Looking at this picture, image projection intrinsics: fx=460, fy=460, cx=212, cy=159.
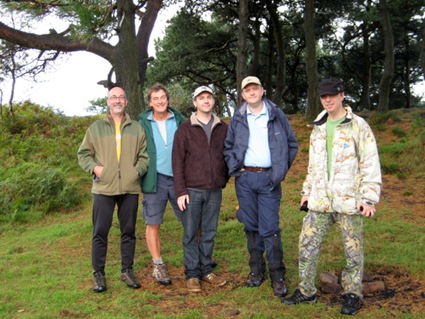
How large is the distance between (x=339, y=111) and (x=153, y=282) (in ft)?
8.98

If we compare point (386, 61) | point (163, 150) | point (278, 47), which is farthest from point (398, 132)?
point (163, 150)

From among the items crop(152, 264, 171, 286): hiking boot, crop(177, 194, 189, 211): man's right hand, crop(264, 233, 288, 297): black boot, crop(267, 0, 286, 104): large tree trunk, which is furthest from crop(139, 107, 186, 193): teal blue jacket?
crop(267, 0, 286, 104): large tree trunk

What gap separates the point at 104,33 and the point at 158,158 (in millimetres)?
4062

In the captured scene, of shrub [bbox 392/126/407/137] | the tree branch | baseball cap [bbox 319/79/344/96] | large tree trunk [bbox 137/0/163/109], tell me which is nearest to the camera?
baseball cap [bbox 319/79/344/96]

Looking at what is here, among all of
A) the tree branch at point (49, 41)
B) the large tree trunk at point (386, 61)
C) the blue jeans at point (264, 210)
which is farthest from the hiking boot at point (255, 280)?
the large tree trunk at point (386, 61)

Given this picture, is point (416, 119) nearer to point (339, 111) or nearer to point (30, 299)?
point (339, 111)

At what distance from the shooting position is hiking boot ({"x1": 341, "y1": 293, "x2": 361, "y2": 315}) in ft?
13.5

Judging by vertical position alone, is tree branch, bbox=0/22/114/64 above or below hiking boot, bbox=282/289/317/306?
above

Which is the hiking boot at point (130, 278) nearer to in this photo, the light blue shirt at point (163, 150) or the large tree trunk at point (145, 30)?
the light blue shirt at point (163, 150)

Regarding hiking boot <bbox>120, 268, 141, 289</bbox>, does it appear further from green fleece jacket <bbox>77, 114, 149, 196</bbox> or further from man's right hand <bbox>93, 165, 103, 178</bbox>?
man's right hand <bbox>93, 165, 103, 178</bbox>

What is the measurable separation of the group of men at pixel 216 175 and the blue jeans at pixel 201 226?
0.01 meters

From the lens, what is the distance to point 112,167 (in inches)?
187

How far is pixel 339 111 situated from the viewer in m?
4.18

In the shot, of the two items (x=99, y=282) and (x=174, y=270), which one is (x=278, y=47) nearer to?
(x=174, y=270)
